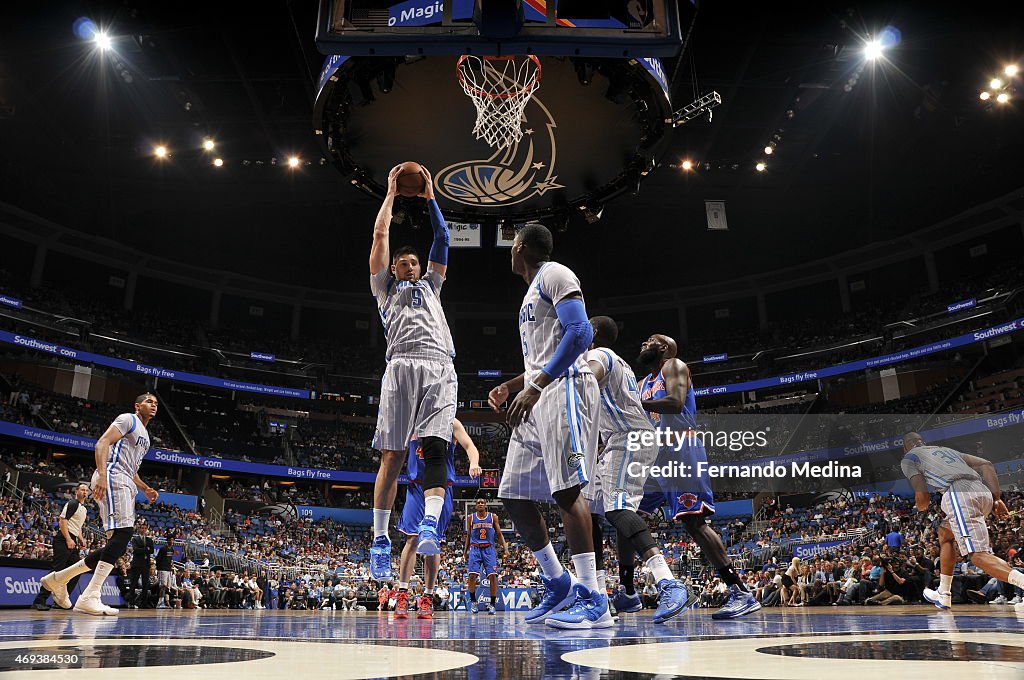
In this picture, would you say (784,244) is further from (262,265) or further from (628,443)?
(628,443)

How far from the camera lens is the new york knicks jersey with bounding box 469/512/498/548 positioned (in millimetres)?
9568

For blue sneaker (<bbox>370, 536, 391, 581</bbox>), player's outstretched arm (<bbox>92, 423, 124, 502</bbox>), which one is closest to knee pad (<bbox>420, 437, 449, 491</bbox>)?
blue sneaker (<bbox>370, 536, 391, 581</bbox>)

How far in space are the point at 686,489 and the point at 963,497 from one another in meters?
3.21

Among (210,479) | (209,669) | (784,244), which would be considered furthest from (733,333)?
(209,669)

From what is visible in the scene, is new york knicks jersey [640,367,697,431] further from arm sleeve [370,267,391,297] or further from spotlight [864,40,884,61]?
spotlight [864,40,884,61]

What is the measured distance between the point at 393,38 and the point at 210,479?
29.0m

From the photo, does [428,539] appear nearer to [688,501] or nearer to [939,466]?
[688,501]

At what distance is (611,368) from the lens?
16.7 ft

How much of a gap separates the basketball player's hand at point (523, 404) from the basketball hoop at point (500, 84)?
6631 mm

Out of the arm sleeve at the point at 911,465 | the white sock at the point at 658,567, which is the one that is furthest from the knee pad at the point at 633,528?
the arm sleeve at the point at 911,465

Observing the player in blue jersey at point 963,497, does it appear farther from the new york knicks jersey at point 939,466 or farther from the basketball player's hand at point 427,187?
the basketball player's hand at point 427,187

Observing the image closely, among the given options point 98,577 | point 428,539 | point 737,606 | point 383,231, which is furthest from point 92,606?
point 737,606

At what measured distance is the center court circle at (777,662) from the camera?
5.20ft

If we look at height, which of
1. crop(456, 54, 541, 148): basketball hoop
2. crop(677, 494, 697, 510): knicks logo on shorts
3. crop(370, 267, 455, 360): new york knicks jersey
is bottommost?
crop(677, 494, 697, 510): knicks logo on shorts
